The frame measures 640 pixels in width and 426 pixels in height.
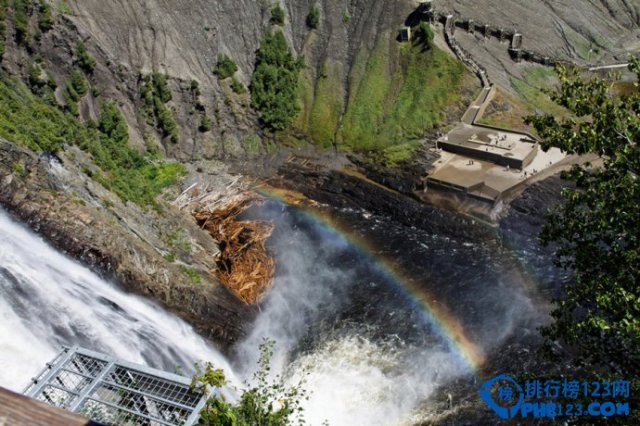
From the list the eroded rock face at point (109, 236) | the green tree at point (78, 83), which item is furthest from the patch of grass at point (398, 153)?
the green tree at point (78, 83)

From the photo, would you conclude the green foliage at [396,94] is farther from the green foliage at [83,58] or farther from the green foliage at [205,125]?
the green foliage at [83,58]

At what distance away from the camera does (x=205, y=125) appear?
5919 centimetres

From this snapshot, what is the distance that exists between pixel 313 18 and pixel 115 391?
198ft

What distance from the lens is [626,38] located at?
74875 millimetres

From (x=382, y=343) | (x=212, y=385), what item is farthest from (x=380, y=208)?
(x=212, y=385)

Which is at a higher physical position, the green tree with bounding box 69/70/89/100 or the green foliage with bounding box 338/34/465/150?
the green foliage with bounding box 338/34/465/150

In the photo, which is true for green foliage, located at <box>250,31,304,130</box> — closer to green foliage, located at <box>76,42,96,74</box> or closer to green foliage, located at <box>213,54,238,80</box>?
green foliage, located at <box>213,54,238,80</box>

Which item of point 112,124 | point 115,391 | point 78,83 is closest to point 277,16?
point 112,124

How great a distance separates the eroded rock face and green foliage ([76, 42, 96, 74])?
20.5m

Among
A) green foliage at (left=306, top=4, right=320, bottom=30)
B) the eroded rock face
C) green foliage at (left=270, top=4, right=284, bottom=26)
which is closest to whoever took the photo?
the eroded rock face

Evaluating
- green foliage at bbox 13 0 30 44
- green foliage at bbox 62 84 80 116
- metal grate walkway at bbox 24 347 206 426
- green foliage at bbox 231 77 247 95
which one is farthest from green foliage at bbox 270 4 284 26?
metal grate walkway at bbox 24 347 206 426

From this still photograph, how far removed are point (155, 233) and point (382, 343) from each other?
17492 millimetres

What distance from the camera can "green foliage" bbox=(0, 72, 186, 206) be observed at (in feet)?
119

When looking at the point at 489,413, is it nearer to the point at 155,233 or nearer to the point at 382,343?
the point at 382,343
